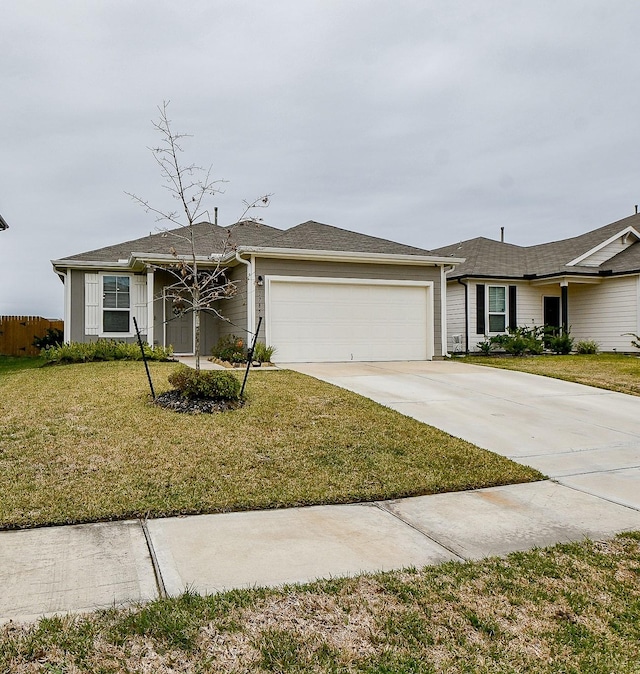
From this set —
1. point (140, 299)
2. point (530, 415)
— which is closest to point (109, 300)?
point (140, 299)

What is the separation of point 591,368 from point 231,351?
28.0 ft

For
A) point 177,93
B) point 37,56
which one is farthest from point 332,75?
point 37,56

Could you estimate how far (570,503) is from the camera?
4.59 meters

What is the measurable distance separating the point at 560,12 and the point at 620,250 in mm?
10958

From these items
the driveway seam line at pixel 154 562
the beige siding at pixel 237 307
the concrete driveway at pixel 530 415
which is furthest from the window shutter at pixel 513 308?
the driveway seam line at pixel 154 562

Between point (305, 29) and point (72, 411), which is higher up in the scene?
point (305, 29)

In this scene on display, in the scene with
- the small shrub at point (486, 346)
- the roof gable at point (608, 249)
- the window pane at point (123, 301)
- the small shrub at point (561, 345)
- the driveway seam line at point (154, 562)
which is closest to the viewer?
the driveway seam line at point (154, 562)

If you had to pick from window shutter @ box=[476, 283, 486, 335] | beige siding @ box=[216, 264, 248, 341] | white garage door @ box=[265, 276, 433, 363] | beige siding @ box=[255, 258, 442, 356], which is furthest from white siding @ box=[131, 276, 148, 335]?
window shutter @ box=[476, 283, 486, 335]

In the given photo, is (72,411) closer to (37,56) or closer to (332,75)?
(37,56)

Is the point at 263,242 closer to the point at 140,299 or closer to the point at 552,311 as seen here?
the point at 140,299

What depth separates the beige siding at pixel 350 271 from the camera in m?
13.6

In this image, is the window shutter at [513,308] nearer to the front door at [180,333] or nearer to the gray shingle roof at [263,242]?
the gray shingle roof at [263,242]

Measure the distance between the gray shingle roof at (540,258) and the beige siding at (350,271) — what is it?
2069 mm

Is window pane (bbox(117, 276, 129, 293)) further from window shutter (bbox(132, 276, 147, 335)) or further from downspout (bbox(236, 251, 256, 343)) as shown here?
downspout (bbox(236, 251, 256, 343))
